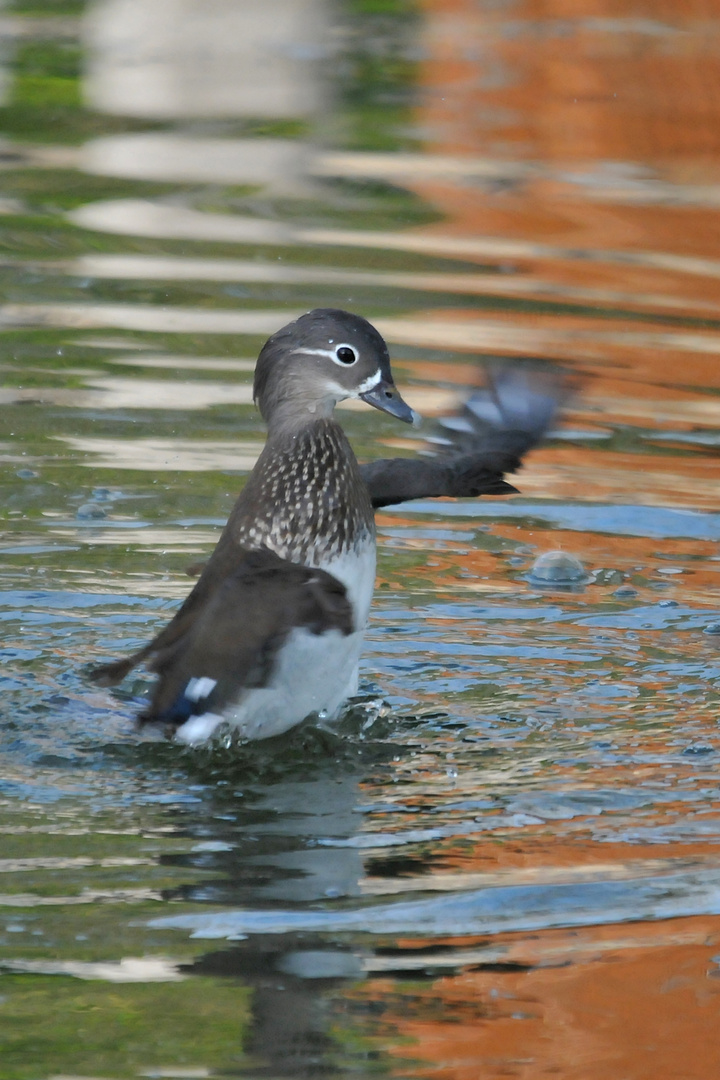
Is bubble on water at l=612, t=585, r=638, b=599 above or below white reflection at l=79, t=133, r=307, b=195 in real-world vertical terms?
below

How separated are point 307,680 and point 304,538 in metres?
0.40

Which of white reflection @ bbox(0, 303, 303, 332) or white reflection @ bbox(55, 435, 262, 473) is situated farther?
white reflection @ bbox(0, 303, 303, 332)

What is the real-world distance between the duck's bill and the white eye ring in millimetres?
101

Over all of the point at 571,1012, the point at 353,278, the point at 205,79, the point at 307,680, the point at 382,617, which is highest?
the point at 205,79

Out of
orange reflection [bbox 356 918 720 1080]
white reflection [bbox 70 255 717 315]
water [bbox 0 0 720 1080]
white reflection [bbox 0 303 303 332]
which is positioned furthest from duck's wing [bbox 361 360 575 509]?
white reflection [bbox 70 255 717 315]

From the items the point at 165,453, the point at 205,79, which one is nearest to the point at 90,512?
the point at 165,453

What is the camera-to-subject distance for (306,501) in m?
5.12

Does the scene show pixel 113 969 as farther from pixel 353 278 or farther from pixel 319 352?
pixel 353 278

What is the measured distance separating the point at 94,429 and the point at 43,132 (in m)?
6.07

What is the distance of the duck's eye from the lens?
203 inches

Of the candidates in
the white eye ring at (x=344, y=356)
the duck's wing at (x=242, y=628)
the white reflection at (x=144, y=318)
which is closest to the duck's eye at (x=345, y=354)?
the white eye ring at (x=344, y=356)

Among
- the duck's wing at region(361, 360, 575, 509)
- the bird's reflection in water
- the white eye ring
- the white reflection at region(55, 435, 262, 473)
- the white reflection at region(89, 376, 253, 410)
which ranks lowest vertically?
the bird's reflection in water

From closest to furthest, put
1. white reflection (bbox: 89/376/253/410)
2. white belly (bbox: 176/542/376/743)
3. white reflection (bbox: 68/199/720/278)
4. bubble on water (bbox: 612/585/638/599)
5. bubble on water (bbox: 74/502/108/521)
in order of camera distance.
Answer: white belly (bbox: 176/542/376/743)
bubble on water (bbox: 612/585/638/599)
bubble on water (bbox: 74/502/108/521)
white reflection (bbox: 89/376/253/410)
white reflection (bbox: 68/199/720/278)

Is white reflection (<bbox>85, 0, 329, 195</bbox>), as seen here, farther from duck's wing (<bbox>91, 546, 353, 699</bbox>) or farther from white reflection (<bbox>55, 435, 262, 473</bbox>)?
duck's wing (<bbox>91, 546, 353, 699</bbox>)
